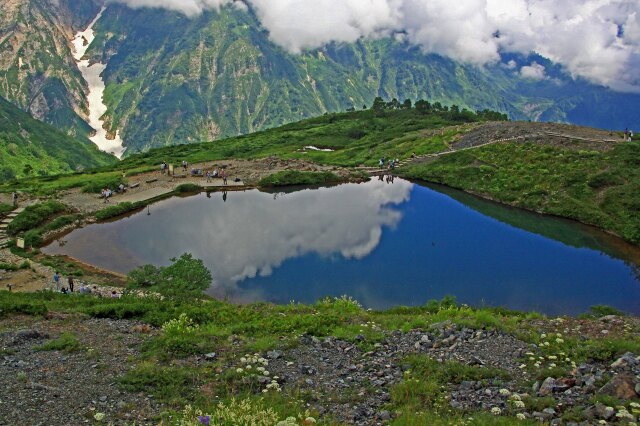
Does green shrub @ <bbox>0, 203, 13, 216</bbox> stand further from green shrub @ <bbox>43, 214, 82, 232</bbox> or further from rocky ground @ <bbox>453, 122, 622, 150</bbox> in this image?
rocky ground @ <bbox>453, 122, 622, 150</bbox>

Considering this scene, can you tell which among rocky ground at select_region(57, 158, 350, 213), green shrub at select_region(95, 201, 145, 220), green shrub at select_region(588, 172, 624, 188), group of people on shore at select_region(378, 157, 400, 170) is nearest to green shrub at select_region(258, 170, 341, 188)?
rocky ground at select_region(57, 158, 350, 213)

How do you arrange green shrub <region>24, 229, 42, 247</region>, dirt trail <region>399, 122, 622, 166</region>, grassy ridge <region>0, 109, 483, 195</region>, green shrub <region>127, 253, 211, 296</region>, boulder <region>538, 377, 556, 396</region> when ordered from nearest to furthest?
boulder <region>538, 377, 556, 396</region> → green shrub <region>127, 253, 211, 296</region> → green shrub <region>24, 229, 42, 247</region> → dirt trail <region>399, 122, 622, 166</region> → grassy ridge <region>0, 109, 483, 195</region>

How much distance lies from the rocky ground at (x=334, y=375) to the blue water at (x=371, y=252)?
17.5 m

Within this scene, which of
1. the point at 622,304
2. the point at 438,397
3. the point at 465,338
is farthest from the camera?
the point at 622,304

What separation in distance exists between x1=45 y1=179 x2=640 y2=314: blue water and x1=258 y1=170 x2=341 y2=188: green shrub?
11.5 metres

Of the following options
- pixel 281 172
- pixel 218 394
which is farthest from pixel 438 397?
pixel 281 172

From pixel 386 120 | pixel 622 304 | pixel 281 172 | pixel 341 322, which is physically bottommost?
pixel 622 304

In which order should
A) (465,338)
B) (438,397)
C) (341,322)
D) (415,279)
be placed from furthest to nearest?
1. (415,279)
2. (341,322)
3. (465,338)
4. (438,397)

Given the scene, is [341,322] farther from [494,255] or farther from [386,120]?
[386,120]

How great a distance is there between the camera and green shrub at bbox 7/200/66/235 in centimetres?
5353

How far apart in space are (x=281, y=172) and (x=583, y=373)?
72.5 metres

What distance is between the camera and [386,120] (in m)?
147

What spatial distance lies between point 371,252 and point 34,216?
1572 inches

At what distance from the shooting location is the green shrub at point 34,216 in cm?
5353
